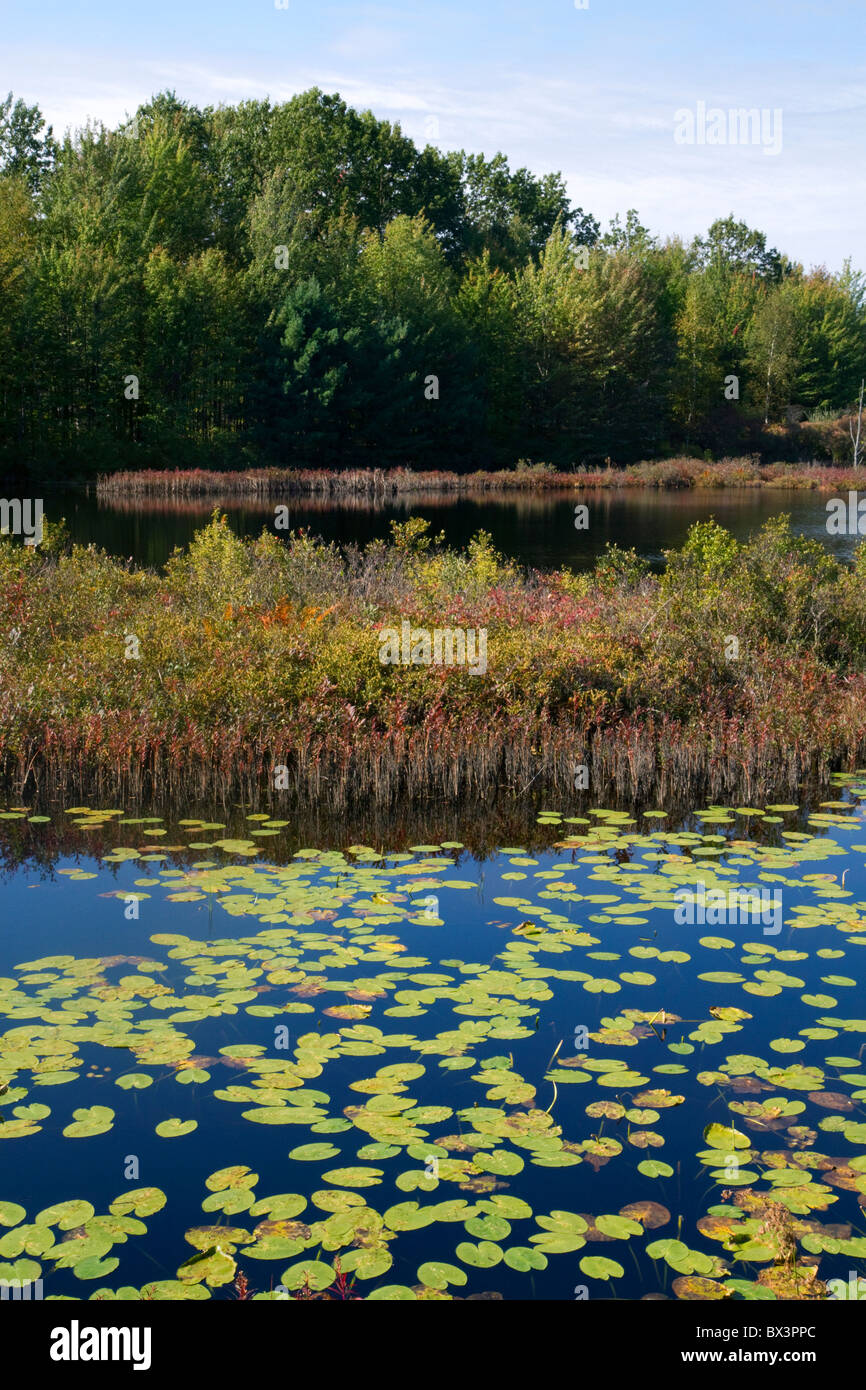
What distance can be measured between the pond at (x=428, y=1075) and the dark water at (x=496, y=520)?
1813 centimetres

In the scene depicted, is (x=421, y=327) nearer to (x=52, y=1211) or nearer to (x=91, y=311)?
(x=91, y=311)

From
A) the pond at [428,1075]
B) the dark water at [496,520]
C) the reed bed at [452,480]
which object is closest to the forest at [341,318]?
the reed bed at [452,480]

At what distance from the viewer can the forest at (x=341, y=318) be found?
55.1 meters

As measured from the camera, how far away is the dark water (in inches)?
1204

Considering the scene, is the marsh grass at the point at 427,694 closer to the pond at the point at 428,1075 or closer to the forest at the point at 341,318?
the pond at the point at 428,1075

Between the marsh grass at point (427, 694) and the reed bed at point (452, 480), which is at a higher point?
the reed bed at point (452, 480)

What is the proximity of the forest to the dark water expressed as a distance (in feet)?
22.2

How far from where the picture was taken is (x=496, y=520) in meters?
40.5

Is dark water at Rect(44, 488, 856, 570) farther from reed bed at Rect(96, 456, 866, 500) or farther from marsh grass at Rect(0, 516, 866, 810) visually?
marsh grass at Rect(0, 516, 866, 810)

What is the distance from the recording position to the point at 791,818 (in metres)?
10.7

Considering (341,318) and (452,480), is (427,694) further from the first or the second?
(341,318)

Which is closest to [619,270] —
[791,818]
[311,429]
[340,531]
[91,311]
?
[311,429]

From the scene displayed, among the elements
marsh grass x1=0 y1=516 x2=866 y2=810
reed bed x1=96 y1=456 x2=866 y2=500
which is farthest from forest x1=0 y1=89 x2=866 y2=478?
marsh grass x1=0 y1=516 x2=866 y2=810
